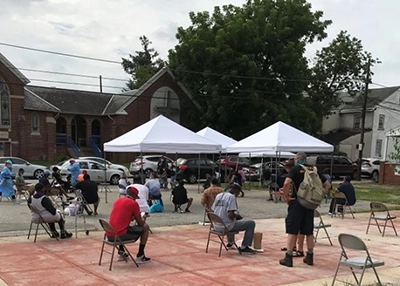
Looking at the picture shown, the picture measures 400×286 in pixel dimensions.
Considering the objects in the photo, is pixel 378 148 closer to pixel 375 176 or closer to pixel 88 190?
pixel 375 176

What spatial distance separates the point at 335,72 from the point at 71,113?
82.8 ft

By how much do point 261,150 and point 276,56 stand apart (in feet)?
65.5

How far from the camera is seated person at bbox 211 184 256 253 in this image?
8055mm

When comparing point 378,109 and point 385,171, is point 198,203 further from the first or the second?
point 378,109

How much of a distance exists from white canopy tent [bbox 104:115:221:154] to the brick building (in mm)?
22216

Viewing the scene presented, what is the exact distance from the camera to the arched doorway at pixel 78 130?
135 feet

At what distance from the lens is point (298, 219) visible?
723 centimetres

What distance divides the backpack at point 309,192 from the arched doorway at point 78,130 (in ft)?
118

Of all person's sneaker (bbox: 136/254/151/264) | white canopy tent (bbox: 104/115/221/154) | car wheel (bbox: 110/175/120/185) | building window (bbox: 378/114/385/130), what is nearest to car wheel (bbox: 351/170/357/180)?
building window (bbox: 378/114/385/130)

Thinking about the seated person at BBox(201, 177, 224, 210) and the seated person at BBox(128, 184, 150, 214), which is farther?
the seated person at BBox(128, 184, 150, 214)

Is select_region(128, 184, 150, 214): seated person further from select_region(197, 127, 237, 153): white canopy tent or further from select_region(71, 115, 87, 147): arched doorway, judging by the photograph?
select_region(71, 115, 87, 147): arched doorway

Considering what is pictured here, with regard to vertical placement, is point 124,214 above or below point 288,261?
above

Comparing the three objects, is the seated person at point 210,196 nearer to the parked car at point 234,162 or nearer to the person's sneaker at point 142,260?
the person's sneaker at point 142,260

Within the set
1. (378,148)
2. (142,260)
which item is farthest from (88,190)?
(378,148)
